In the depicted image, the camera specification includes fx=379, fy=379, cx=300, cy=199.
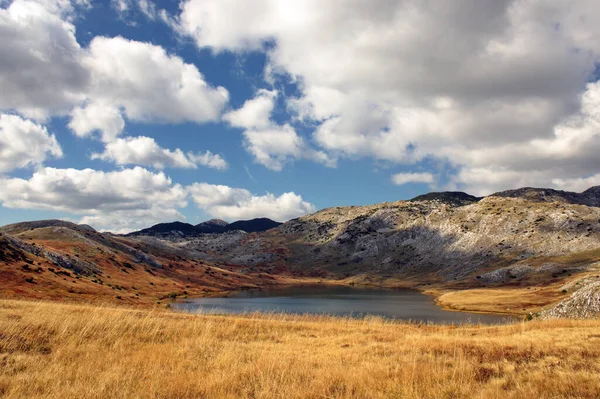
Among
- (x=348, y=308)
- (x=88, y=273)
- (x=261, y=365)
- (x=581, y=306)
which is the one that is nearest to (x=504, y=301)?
(x=348, y=308)

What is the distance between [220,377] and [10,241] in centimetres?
11620

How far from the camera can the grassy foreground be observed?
32.4 ft

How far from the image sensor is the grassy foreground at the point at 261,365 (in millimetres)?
9867

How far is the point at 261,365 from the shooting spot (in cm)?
1253

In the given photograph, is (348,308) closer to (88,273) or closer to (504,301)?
(504,301)

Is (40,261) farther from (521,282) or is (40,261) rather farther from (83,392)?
(521,282)

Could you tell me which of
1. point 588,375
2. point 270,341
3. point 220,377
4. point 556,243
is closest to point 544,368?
point 588,375

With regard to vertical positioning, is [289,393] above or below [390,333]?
above

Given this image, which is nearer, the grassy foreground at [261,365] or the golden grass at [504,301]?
the grassy foreground at [261,365]

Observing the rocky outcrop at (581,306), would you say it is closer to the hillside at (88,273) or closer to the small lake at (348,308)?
the small lake at (348,308)

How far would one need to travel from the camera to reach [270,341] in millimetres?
20219

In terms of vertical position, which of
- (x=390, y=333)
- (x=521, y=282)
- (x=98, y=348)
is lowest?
(x=521, y=282)

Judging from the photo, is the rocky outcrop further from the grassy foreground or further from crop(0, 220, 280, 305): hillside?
crop(0, 220, 280, 305): hillside

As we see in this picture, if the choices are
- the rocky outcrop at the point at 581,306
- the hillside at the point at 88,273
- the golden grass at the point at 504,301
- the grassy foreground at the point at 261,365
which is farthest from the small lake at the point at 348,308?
the grassy foreground at the point at 261,365
